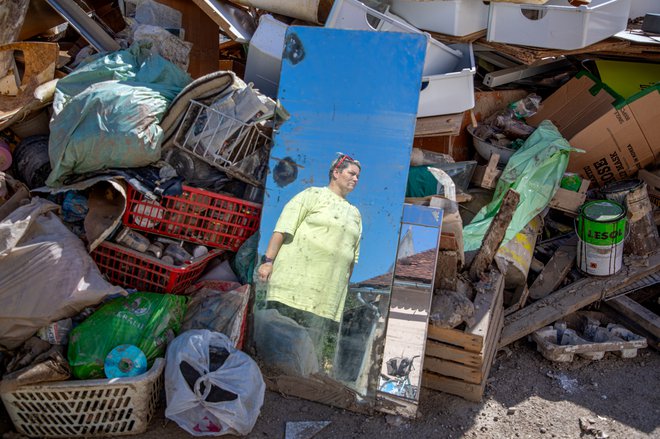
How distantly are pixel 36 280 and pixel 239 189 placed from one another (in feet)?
3.63

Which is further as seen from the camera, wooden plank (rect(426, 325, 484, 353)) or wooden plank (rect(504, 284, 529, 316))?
wooden plank (rect(504, 284, 529, 316))

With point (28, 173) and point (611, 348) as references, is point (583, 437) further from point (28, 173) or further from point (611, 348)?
point (28, 173)

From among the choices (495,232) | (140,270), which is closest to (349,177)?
(495,232)

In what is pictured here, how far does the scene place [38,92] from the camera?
3.58 metres

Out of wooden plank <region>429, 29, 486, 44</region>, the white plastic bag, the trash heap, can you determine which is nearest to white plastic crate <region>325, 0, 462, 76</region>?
the trash heap

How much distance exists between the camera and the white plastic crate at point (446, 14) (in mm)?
4031

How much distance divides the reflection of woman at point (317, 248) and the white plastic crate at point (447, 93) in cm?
88

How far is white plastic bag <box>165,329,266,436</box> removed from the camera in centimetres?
272

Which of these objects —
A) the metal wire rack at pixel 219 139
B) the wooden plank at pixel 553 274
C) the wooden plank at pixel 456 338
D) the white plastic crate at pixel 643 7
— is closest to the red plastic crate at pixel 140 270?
the metal wire rack at pixel 219 139

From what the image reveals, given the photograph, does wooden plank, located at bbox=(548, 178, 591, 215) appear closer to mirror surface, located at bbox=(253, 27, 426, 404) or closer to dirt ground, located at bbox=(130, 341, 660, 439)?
dirt ground, located at bbox=(130, 341, 660, 439)

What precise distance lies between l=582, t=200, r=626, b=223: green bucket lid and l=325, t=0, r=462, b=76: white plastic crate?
1.22 metres

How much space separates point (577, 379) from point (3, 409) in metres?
2.90

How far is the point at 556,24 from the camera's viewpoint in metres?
4.07

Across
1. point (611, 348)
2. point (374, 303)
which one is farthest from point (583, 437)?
point (374, 303)
